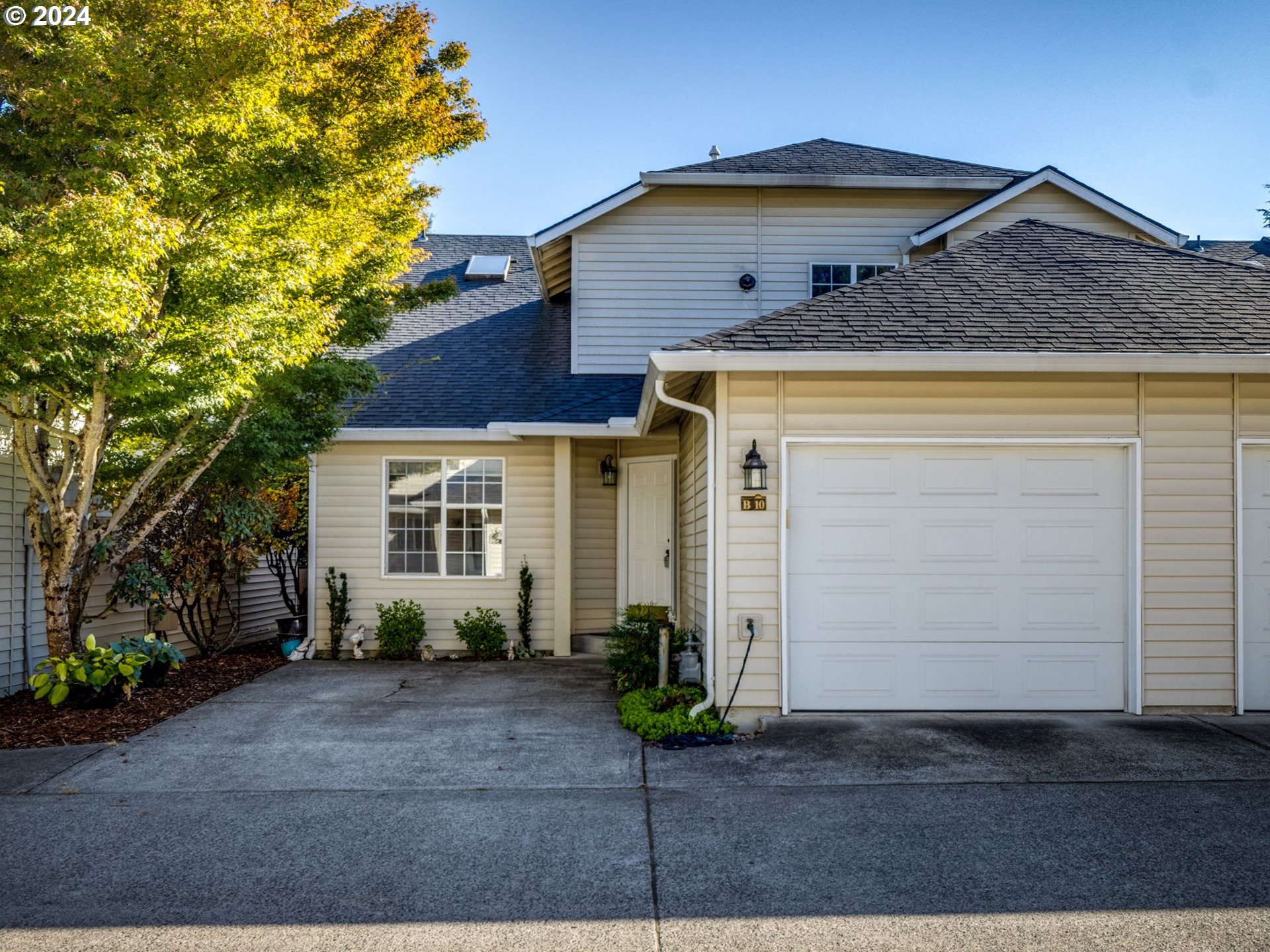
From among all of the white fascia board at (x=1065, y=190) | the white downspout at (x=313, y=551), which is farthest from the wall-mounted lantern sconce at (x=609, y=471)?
the white fascia board at (x=1065, y=190)

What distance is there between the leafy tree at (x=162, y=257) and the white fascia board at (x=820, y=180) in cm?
370

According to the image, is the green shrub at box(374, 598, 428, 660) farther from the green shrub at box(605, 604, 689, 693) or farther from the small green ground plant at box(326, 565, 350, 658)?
the green shrub at box(605, 604, 689, 693)

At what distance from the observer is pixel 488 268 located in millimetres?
14414

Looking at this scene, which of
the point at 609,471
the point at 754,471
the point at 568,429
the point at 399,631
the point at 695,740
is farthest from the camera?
the point at 609,471

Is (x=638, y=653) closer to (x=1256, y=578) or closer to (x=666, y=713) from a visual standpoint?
(x=666, y=713)

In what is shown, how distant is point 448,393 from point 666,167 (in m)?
4.00

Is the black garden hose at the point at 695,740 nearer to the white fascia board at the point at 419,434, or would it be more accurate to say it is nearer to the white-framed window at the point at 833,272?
the white fascia board at the point at 419,434

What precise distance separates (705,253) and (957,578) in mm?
6308

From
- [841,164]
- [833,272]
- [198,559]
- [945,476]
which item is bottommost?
[198,559]

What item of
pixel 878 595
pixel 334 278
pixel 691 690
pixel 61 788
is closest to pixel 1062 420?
pixel 878 595

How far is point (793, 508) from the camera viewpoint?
21.7 ft

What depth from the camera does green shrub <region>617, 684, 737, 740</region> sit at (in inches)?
242

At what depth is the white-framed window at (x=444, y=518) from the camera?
34.1 ft

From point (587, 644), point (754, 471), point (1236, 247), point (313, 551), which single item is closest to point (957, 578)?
point (754, 471)
